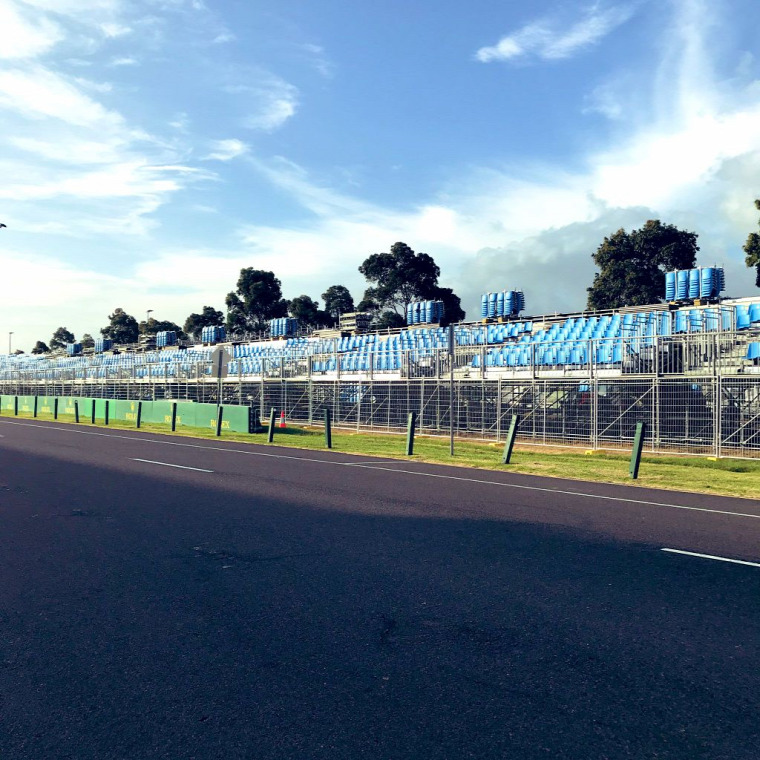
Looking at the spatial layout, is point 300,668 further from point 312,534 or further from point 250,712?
point 312,534

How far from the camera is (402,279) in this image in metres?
84.9

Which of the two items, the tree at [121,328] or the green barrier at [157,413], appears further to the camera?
the tree at [121,328]

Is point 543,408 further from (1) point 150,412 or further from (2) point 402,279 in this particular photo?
(2) point 402,279

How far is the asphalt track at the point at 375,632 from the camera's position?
12.2 ft

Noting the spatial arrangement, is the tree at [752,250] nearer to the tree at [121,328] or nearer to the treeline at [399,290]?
the treeline at [399,290]

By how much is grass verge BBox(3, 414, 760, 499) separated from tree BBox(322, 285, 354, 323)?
233 ft

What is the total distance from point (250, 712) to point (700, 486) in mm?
11895

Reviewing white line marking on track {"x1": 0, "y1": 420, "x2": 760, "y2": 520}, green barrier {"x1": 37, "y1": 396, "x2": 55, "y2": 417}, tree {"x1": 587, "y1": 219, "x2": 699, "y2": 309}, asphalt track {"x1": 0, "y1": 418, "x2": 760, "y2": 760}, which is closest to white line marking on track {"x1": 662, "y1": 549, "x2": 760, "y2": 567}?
asphalt track {"x1": 0, "y1": 418, "x2": 760, "y2": 760}

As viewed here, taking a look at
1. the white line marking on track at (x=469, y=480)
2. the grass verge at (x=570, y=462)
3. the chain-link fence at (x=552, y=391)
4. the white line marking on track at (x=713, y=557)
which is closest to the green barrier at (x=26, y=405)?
the chain-link fence at (x=552, y=391)

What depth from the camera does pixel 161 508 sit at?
10.5m

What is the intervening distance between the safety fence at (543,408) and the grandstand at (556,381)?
37 millimetres

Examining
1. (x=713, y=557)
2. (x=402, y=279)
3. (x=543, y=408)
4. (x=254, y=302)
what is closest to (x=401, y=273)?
(x=402, y=279)

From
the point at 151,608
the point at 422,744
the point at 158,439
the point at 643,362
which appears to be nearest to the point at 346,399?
the point at 158,439

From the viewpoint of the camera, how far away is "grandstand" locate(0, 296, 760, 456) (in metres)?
19.4
